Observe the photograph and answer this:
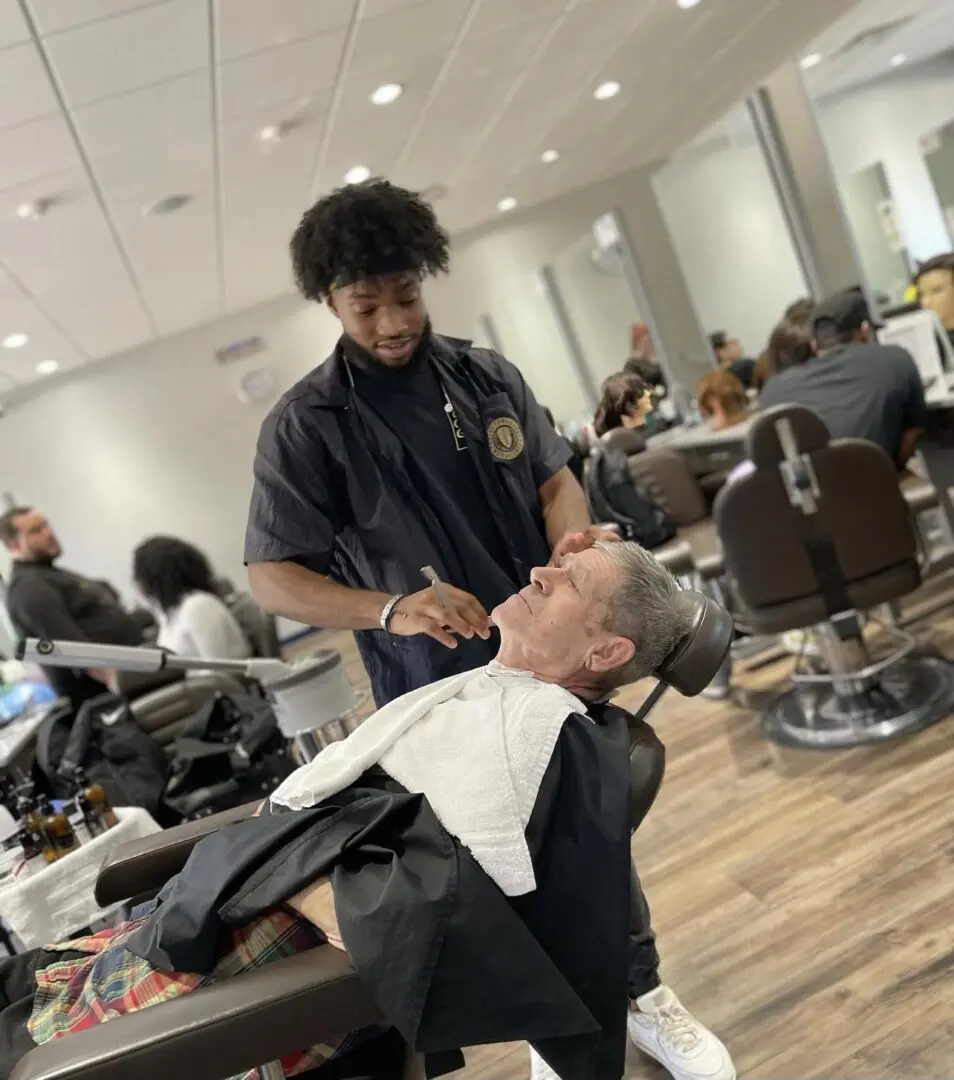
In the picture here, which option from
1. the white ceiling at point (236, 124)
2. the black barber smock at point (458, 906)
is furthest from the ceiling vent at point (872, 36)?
the black barber smock at point (458, 906)

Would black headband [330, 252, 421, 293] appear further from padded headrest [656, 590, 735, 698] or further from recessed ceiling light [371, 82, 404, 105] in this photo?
recessed ceiling light [371, 82, 404, 105]

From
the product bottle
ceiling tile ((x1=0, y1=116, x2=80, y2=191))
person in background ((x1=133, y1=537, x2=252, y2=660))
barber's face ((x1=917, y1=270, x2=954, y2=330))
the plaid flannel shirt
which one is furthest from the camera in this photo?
barber's face ((x1=917, y1=270, x2=954, y2=330))

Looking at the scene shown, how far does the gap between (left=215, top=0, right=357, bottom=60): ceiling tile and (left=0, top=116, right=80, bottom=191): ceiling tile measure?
0.64 m

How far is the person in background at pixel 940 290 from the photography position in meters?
3.43

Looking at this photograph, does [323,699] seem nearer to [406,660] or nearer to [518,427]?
[406,660]

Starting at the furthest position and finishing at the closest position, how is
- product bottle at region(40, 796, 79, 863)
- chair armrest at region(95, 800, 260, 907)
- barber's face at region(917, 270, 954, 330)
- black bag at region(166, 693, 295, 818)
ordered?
barber's face at region(917, 270, 954, 330)
black bag at region(166, 693, 295, 818)
product bottle at region(40, 796, 79, 863)
chair armrest at region(95, 800, 260, 907)

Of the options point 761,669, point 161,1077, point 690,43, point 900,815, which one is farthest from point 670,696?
point 690,43

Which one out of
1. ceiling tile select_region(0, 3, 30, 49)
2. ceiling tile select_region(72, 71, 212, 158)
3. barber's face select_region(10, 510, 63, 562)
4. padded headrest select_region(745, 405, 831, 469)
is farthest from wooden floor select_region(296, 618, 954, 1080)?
ceiling tile select_region(72, 71, 212, 158)

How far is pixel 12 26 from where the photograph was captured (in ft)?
8.71

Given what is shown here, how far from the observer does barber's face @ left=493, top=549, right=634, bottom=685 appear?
131 centimetres

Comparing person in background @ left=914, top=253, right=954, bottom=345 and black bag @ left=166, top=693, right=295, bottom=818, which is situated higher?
person in background @ left=914, top=253, right=954, bottom=345

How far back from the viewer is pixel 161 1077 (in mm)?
1035

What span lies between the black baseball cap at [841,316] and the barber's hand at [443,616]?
7.05 feet

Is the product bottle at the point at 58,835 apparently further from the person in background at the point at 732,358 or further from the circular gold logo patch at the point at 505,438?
the person in background at the point at 732,358
